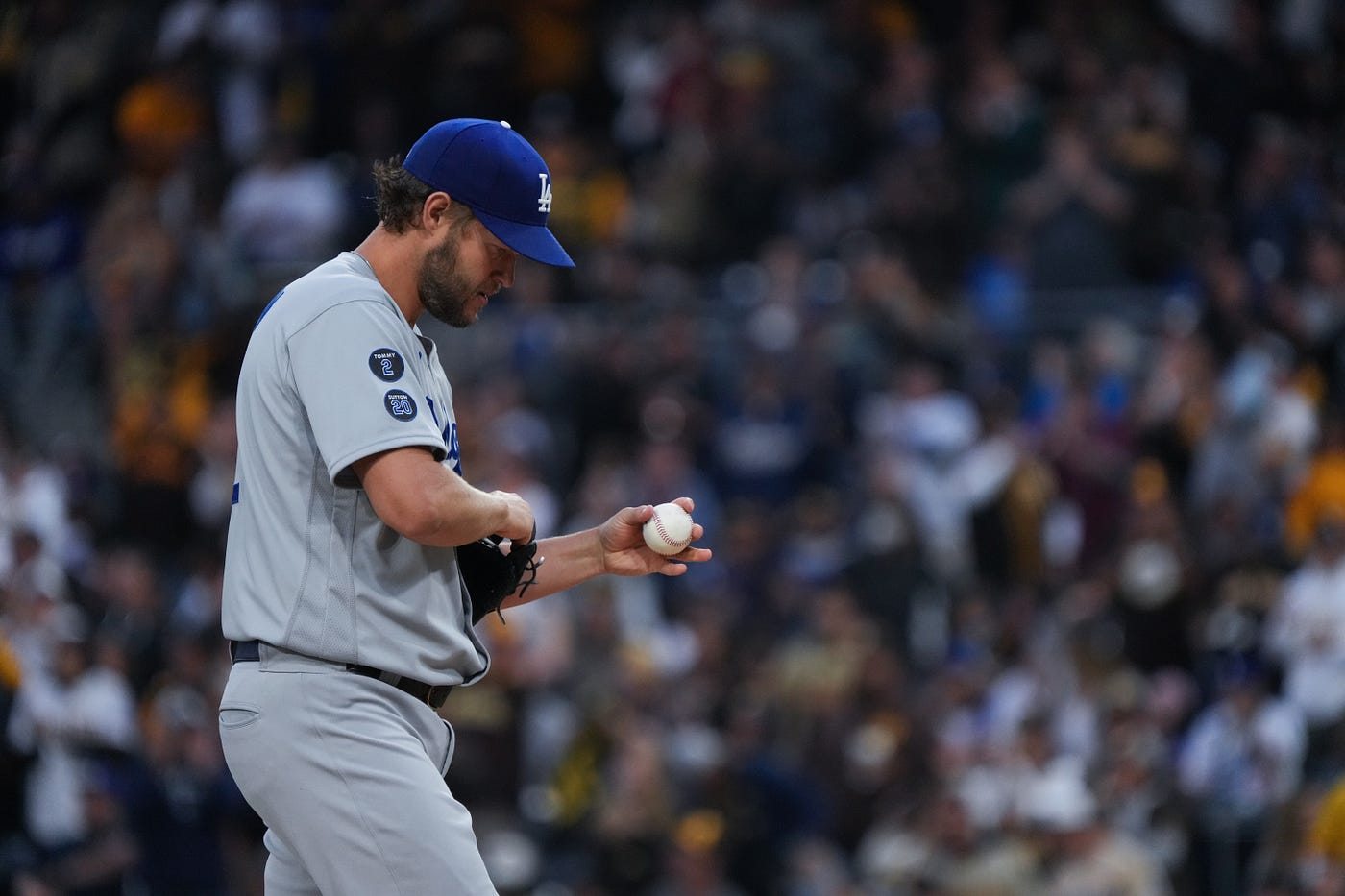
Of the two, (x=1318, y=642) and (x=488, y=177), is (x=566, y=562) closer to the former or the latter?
(x=488, y=177)

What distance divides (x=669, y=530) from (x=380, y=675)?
2.59 ft

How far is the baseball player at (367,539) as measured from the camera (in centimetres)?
394

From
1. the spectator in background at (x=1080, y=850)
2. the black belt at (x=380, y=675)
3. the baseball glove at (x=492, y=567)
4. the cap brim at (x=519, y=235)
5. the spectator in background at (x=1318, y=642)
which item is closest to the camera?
the black belt at (x=380, y=675)

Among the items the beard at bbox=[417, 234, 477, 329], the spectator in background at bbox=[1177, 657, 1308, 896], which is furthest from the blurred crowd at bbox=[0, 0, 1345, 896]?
the beard at bbox=[417, 234, 477, 329]

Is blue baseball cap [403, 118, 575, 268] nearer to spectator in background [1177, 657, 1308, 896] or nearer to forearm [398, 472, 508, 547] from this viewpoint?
forearm [398, 472, 508, 547]

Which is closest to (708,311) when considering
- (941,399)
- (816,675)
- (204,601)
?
(941,399)

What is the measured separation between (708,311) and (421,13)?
14.6 ft

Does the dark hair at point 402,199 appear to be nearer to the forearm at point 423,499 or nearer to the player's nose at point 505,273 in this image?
the player's nose at point 505,273

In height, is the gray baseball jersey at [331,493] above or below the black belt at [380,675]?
above

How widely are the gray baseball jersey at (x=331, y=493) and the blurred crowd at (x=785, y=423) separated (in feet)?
16.3

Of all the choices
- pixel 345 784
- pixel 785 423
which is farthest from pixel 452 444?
pixel 785 423

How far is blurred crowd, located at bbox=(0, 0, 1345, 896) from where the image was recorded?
33.4 feet

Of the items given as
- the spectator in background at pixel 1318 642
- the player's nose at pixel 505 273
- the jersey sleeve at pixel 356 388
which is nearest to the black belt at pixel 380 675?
the jersey sleeve at pixel 356 388

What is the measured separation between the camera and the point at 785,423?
1232cm
